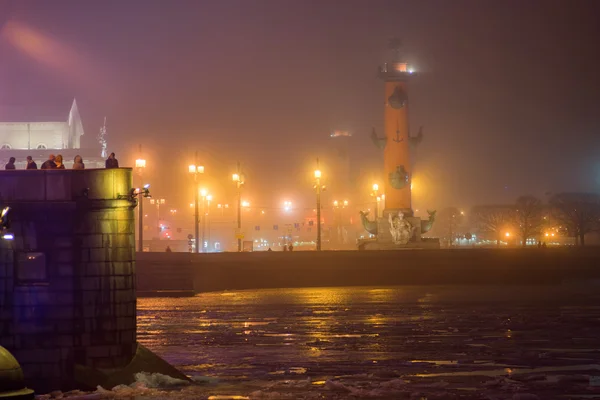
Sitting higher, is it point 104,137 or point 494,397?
point 104,137

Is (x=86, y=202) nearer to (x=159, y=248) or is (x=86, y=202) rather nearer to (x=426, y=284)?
(x=426, y=284)

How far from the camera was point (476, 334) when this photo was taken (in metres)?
32.3

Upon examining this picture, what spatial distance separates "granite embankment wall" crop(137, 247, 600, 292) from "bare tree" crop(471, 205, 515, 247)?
205 feet

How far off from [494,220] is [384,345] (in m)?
124

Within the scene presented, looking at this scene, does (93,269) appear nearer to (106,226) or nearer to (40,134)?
(106,226)

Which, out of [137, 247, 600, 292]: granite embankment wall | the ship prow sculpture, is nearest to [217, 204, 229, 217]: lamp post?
the ship prow sculpture

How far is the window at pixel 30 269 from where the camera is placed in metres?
20.5

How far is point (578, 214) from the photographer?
10875 cm

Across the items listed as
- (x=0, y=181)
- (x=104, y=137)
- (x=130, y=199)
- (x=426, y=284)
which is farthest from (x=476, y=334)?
(x=104, y=137)

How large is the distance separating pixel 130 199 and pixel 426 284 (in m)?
45.8

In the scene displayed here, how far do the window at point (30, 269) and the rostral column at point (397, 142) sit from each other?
191 ft

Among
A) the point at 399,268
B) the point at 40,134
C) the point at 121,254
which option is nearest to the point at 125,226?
the point at 121,254

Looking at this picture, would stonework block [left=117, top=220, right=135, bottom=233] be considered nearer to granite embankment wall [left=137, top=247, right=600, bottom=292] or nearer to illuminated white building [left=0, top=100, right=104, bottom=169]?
granite embankment wall [left=137, top=247, right=600, bottom=292]

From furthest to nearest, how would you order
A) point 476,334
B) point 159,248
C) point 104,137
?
point 104,137 → point 159,248 → point 476,334
